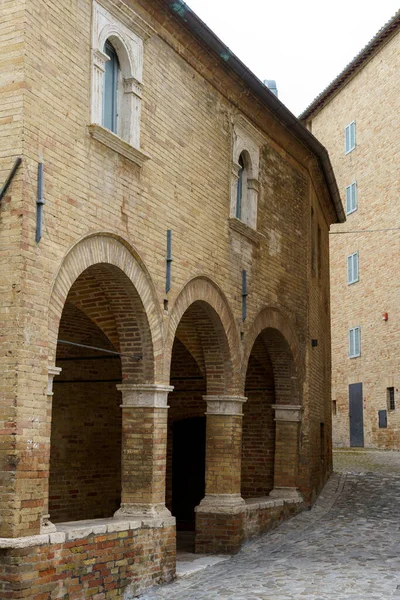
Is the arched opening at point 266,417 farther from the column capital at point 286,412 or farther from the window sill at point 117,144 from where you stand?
the window sill at point 117,144

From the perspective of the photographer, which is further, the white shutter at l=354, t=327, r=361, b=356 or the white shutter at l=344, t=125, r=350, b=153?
the white shutter at l=344, t=125, r=350, b=153

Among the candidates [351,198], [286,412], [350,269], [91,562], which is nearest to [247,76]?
[286,412]

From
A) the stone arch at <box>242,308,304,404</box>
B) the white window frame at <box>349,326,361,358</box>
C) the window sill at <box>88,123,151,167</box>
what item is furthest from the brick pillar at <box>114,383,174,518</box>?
the white window frame at <box>349,326,361,358</box>

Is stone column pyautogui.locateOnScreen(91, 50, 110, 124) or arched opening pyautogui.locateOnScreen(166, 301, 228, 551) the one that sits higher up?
stone column pyautogui.locateOnScreen(91, 50, 110, 124)

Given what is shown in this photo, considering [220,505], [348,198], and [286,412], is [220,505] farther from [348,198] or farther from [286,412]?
[348,198]

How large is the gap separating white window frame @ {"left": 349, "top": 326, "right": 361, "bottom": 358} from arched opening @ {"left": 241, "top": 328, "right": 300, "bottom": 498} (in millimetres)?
15522

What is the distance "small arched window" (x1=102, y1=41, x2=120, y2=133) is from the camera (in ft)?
32.1

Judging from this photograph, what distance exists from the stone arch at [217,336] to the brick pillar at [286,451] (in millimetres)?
2529

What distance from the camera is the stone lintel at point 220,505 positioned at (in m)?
12.4

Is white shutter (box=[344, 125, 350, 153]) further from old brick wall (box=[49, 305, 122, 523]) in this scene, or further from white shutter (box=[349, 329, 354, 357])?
old brick wall (box=[49, 305, 122, 523])

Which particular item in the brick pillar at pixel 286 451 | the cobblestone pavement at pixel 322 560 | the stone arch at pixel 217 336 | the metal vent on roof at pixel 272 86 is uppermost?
the metal vent on roof at pixel 272 86

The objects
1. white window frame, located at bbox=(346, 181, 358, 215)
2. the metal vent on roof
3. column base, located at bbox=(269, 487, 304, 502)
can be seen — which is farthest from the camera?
white window frame, located at bbox=(346, 181, 358, 215)

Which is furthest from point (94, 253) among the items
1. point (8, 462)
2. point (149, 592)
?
point (149, 592)

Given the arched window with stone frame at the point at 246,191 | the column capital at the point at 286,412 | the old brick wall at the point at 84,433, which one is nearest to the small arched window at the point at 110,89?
the old brick wall at the point at 84,433
